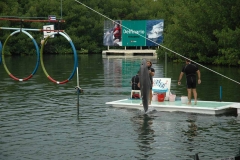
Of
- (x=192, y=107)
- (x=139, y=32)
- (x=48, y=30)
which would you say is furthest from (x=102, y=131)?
(x=139, y=32)

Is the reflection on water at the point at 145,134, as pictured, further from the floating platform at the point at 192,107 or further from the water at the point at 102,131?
the floating platform at the point at 192,107

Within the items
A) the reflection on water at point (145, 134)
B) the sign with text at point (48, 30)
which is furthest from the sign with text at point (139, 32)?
the sign with text at point (48, 30)

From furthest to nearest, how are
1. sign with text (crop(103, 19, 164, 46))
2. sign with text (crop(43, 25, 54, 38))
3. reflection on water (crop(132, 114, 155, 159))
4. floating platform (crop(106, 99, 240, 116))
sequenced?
sign with text (crop(103, 19, 164, 46)), floating platform (crop(106, 99, 240, 116)), sign with text (crop(43, 25, 54, 38)), reflection on water (crop(132, 114, 155, 159))

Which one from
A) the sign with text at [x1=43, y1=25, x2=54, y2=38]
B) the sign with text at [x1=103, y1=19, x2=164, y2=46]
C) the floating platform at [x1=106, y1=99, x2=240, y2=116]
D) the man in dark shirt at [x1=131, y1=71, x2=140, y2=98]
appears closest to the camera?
the sign with text at [x1=43, y1=25, x2=54, y2=38]

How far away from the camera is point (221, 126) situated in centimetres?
1895

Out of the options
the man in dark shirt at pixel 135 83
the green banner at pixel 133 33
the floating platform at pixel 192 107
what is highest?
the green banner at pixel 133 33

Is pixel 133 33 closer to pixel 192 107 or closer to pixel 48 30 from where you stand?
pixel 192 107

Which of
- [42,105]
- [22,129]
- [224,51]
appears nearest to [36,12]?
[224,51]

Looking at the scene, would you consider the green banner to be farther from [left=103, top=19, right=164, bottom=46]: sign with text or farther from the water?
the water

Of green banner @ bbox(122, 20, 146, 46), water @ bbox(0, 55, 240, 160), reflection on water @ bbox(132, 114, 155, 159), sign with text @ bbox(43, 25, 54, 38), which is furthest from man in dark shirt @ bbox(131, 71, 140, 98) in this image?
green banner @ bbox(122, 20, 146, 46)

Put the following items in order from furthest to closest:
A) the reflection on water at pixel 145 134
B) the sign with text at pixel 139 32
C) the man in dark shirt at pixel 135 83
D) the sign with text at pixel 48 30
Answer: the sign with text at pixel 139 32 < the man in dark shirt at pixel 135 83 < the sign with text at pixel 48 30 < the reflection on water at pixel 145 134

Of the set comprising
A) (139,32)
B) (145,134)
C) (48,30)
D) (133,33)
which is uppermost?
(139,32)

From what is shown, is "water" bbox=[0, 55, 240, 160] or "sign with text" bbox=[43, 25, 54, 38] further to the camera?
"sign with text" bbox=[43, 25, 54, 38]

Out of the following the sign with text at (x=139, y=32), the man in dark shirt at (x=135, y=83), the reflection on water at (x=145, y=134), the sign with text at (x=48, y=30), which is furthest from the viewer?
the sign with text at (x=139, y=32)
